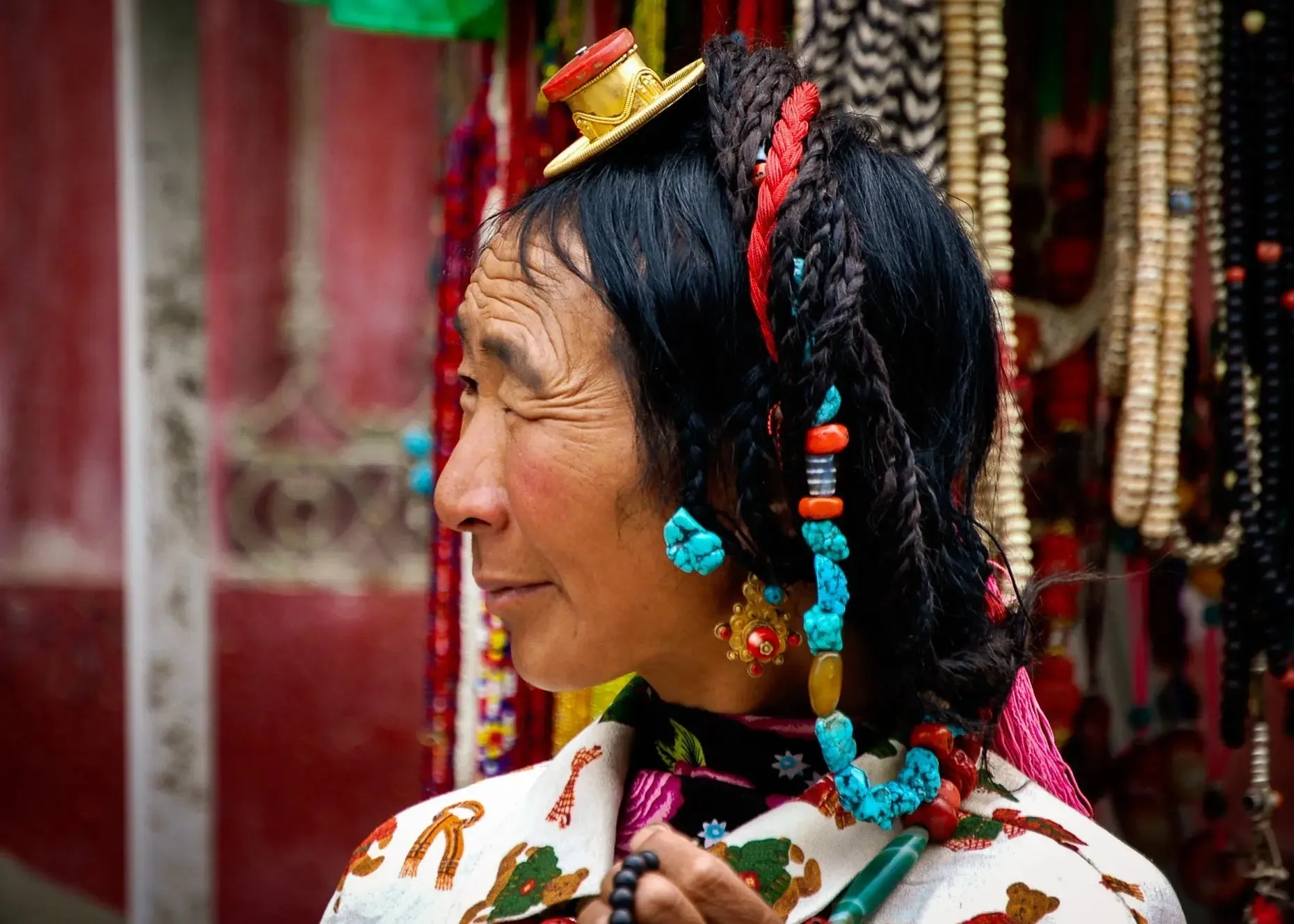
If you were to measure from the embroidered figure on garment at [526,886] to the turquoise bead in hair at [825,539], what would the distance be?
37 cm

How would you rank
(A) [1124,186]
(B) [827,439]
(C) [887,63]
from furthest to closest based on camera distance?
(A) [1124,186] → (C) [887,63] → (B) [827,439]

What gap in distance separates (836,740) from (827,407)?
0.26 metres

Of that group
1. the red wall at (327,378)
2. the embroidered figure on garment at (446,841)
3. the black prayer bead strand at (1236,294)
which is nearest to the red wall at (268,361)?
the red wall at (327,378)

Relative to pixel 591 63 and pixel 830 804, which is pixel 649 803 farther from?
pixel 591 63

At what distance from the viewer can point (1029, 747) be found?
1241 mm

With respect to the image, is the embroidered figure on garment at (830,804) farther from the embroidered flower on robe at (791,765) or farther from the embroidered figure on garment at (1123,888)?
the embroidered figure on garment at (1123,888)

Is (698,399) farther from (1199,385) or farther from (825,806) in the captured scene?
(1199,385)

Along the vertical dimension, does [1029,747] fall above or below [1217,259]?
below

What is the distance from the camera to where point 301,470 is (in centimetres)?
284

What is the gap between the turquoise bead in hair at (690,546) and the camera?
3.32ft

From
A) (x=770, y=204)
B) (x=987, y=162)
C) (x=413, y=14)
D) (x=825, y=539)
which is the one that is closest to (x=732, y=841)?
(x=825, y=539)

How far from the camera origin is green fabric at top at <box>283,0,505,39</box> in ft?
5.68

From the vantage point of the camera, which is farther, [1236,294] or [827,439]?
[1236,294]

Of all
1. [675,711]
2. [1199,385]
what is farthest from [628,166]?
[1199,385]
